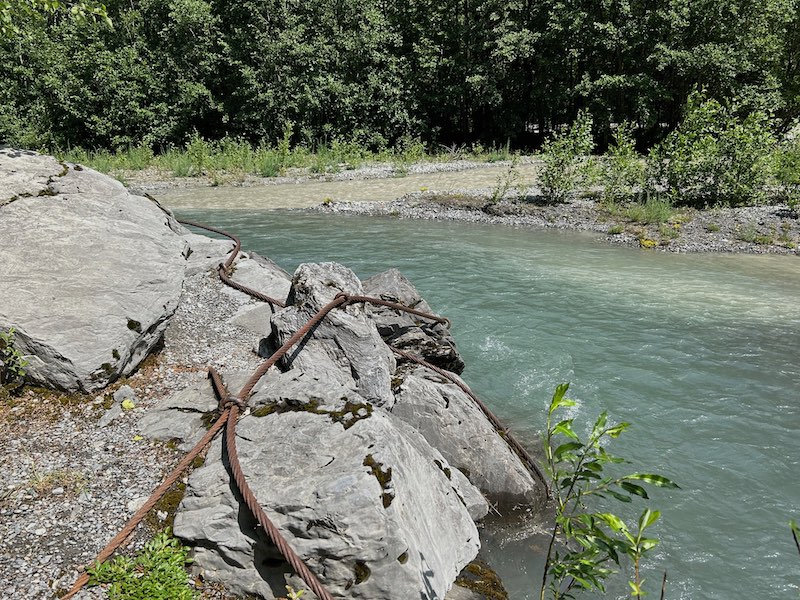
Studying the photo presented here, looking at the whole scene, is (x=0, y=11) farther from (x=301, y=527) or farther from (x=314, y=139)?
(x=314, y=139)

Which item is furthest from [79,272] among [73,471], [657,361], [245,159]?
[245,159]

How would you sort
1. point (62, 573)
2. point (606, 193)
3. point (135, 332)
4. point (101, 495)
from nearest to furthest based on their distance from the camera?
point (62, 573), point (101, 495), point (135, 332), point (606, 193)

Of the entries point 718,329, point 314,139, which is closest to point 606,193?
point 718,329

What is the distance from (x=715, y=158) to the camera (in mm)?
15594

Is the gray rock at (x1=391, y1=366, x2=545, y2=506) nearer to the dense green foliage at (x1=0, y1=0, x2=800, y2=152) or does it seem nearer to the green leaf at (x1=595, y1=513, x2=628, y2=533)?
the green leaf at (x1=595, y1=513, x2=628, y2=533)

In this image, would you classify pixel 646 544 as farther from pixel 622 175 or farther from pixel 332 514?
pixel 622 175

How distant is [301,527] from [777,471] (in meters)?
4.49

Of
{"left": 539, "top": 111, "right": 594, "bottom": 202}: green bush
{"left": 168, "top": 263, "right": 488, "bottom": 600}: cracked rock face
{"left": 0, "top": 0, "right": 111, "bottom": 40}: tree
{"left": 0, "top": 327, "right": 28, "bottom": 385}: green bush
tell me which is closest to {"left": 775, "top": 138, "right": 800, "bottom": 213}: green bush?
{"left": 539, "top": 111, "right": 594, "bottom": 202}: green bush

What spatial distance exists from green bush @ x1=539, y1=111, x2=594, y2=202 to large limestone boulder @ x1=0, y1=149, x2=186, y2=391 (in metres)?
13.3

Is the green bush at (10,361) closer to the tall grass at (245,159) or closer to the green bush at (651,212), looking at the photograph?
the green bush at (651,212)

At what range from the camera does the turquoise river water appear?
4387mm

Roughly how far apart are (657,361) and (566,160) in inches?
426

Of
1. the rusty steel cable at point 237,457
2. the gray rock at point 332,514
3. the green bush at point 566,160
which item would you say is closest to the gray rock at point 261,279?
the rusty steel cable at point 237,457

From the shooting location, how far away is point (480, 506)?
457 cm
